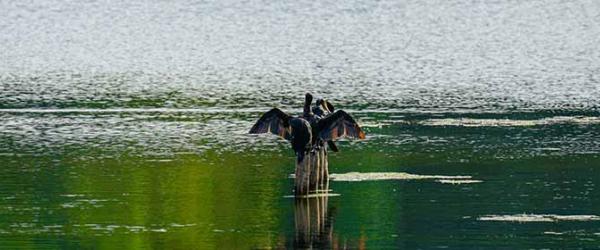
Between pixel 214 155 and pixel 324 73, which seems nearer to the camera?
pixel 214 155

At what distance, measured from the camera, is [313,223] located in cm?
3384

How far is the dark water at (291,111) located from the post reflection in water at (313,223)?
0.19 ft

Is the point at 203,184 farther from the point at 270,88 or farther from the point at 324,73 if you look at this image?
the point at 324,73

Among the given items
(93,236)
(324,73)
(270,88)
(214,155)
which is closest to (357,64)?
(324,73)

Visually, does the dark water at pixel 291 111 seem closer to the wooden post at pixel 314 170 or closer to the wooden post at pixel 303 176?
the wooden post at pixel 303 176

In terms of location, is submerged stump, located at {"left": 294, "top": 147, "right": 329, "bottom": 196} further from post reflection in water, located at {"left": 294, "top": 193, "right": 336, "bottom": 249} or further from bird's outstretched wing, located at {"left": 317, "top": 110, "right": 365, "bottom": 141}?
bird's outstretched wing, located at {"left": 317, "top": 110, "right": 365, "bottom": 141}

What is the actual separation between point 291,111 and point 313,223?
28.6 metres

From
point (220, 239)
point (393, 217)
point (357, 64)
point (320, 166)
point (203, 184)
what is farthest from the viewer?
point (357, 64)

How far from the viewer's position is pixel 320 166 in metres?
37.2

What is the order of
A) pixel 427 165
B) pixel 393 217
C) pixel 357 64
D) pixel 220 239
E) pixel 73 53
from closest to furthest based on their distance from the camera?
pixel 220 239 < pixel 393 217 < pixel 427 165 < pixel 357 64 < pixel 73 53

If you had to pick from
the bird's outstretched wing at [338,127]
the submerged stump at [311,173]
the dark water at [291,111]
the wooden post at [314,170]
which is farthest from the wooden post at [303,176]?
the bird's outstretched wing at [338,127]

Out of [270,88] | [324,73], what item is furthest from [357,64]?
[270,88]

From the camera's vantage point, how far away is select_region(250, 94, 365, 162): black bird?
35.5 metres

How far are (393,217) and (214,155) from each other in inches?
514
